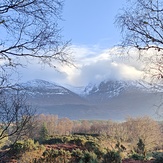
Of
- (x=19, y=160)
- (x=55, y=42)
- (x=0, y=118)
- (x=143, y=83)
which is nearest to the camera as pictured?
(x=55, y=42)

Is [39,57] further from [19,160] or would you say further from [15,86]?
[19,160]

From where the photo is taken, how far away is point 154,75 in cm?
463

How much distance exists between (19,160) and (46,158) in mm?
1569

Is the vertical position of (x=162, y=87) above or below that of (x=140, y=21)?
below

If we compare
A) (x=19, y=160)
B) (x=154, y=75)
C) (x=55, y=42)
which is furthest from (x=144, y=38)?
(x=19, y=160)

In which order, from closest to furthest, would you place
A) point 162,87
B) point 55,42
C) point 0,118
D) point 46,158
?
point 55,42 → point 0,118 → point 162,87 → point 46,158

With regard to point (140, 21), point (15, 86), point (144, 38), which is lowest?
point (15, 86)

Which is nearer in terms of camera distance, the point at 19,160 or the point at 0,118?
the point at 0,118

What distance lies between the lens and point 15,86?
318cm

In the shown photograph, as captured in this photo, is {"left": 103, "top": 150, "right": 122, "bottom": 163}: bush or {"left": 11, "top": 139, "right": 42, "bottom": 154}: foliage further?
{"left": 11, "top": 139, "right": 42, "bottom": 154}: foliage

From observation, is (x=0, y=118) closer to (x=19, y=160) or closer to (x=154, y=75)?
(x=154, y=75)

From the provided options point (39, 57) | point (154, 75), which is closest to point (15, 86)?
point (39, 57)

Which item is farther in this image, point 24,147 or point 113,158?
point 24,147

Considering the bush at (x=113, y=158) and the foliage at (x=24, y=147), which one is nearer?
the bush at (x=113, y=158)
